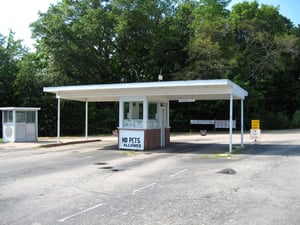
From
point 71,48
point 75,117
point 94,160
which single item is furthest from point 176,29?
point 94,160

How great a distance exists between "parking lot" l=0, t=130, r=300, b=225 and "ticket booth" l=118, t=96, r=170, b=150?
3.97 metres

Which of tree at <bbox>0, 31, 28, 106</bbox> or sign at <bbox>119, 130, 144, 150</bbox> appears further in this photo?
tree at <bbox>0, 31, 28, 106</bbox>

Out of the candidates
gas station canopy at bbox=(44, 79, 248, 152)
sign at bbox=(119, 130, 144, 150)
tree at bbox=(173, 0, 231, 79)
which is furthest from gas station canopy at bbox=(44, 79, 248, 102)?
tree at bbox=(173, 0, 231, 79)

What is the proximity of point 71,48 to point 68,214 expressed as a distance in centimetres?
3014

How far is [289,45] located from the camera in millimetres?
37094

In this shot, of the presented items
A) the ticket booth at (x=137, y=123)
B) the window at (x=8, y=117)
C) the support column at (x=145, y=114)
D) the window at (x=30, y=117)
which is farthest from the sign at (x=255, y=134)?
the window at (x=8, y=117)

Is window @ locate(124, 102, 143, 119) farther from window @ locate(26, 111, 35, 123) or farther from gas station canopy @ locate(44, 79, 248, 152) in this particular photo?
window @ locate(26, 111, 35, 123)

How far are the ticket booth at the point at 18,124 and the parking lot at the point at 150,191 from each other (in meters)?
9.58

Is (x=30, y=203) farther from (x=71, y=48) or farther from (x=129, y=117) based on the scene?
(x=71, y=48)

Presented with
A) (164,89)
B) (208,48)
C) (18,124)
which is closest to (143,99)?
(164,89)

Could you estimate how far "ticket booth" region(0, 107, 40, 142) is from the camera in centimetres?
2330

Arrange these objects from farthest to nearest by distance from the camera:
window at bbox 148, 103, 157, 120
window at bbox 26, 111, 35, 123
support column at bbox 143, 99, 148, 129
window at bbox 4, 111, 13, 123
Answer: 1. window at bbox 26, 111, 35, 123
2. window at bbox 4, 111, 13, 123
3. window at bbox 148, 103, 157, 120
4. support column at bbox 143, 99, 148, 129

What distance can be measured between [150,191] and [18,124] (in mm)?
17335

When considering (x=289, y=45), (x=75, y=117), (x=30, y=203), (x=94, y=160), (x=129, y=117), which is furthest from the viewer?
(x=289, y=45)
